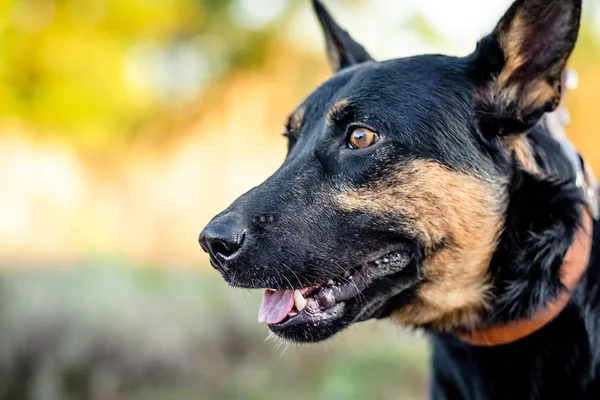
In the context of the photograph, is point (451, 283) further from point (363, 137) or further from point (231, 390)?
point (231, 390)

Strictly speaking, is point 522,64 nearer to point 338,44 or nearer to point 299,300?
point 338,44

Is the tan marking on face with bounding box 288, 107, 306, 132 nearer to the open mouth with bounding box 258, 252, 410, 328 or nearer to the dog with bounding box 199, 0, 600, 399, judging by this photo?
the dog with bounding box 199, 0, 600, 399

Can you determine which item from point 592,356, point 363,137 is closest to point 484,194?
point 363,137

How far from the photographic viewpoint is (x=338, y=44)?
3.91m

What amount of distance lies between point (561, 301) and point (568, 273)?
4.8 inches

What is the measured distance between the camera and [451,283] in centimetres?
298

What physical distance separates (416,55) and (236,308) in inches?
172

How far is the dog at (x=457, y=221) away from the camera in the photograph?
2.79 meters

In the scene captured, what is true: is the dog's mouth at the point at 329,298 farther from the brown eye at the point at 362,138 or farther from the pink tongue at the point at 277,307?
the brown eye at the point at 362,138

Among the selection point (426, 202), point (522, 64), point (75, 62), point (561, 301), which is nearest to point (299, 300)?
point (426, 202)

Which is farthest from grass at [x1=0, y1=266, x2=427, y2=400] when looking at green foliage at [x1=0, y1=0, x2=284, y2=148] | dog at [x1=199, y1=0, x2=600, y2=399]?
green foliage at [x1=0, y1=0, x2=284, y2=148]

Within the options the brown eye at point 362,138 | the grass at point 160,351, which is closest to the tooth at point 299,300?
the brown eye at point 362,138

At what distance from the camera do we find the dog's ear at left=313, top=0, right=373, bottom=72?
12.6 ft

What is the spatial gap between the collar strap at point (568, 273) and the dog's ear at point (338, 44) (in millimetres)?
1269
